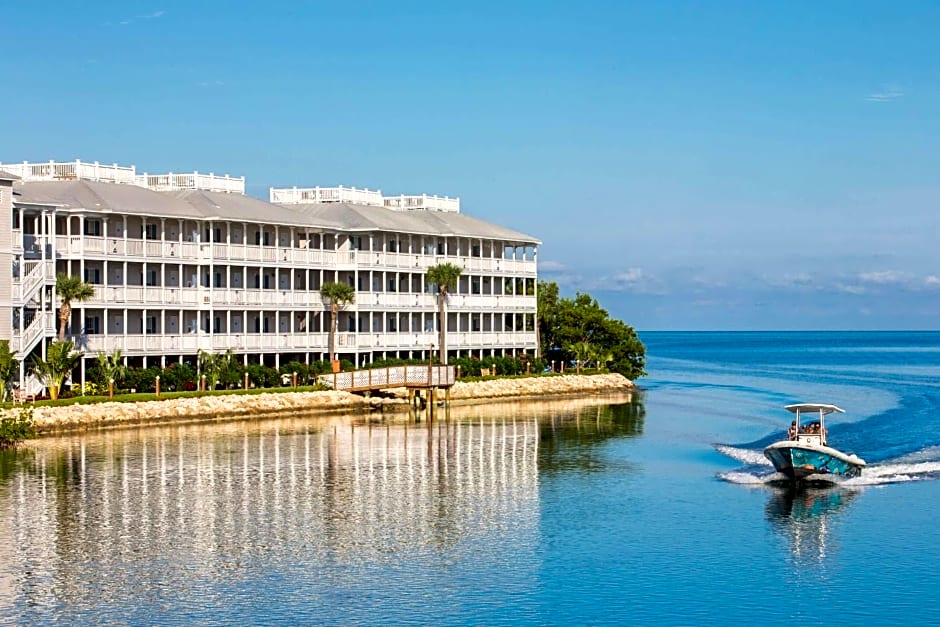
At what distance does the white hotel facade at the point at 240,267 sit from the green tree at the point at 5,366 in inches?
89.7

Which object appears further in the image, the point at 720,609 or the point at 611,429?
the point at 611,429

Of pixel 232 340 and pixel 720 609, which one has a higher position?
pixel 232 340

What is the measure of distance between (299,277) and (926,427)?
38.1m

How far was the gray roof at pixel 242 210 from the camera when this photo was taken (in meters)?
74.7

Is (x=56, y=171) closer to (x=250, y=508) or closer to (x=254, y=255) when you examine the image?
(x=254, y=255)

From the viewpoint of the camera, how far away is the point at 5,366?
61.3 m

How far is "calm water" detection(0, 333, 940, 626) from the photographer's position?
31.7m

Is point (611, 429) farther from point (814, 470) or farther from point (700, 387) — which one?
point (700, 387)

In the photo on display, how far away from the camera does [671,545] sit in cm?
3856

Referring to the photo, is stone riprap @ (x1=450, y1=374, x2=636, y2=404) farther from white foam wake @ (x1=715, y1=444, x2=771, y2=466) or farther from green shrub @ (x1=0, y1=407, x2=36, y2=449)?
green shrub @ (x1=0, y1=407, x2=36, y2=449)

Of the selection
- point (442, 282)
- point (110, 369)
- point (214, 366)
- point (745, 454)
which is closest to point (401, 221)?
point (442, 282)

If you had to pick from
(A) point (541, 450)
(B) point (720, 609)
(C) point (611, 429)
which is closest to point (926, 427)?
(C) point (611, 429)

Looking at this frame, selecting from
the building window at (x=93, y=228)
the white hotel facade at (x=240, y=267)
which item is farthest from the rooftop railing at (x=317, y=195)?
the building window at (x=93, y=228)

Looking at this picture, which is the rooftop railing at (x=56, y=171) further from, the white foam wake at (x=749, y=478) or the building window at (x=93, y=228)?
the white foam wake at (x=749, y=478)
